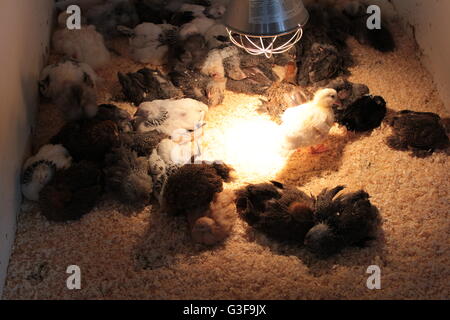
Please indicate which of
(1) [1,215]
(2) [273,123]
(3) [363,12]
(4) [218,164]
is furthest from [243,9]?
(3) [363,12]

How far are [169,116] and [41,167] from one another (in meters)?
0.81

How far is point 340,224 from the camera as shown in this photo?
7.84ft

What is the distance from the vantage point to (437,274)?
2.30 metres

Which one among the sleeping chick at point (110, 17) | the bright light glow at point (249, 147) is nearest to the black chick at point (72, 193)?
the bright light glow at point (249, 147)

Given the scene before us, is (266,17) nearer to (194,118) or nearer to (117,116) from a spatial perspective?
(194,118)

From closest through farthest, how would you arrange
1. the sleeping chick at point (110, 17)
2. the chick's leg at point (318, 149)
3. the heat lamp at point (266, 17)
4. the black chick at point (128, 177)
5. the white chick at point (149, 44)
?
the heat lamp at point (266, 17) → the black chick at point (128, 177) → the chick's leg at point (318, 149) → the white chick at point (149, 44) → the sleeping chick at point (110, 17)

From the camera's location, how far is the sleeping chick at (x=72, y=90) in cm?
299

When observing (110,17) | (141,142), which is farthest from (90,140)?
(110,17)

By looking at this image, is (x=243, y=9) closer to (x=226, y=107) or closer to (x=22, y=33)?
(x=226, y=107)

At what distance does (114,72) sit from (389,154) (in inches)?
79.2

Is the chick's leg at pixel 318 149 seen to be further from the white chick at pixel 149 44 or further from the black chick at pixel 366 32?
the white chick at pixel 149 44

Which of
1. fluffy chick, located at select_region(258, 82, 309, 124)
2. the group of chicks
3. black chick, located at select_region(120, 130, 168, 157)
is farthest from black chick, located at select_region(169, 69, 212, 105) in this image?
black chick, located at select_region(120, 130, 168, 157)

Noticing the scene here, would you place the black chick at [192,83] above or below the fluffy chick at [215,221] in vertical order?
above

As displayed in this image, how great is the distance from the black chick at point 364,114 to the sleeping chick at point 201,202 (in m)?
0.95
